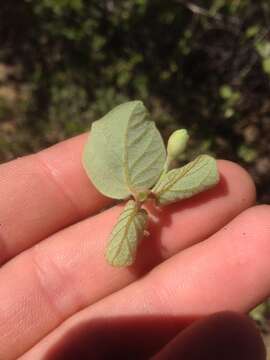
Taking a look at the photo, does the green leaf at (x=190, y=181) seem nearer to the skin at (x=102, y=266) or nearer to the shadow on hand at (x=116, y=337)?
the skin at (x=102, y=266)

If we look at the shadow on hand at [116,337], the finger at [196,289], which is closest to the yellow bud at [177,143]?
the finger at [196,289]

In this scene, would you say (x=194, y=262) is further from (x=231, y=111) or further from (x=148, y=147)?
(x=231, y=111)

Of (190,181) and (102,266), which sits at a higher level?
(190,181)

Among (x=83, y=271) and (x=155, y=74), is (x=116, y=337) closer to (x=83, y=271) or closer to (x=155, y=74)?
(x=83, y=271)

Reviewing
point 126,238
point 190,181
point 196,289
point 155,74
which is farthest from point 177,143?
point 155,74

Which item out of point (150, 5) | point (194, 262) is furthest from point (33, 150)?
point (194, 262)

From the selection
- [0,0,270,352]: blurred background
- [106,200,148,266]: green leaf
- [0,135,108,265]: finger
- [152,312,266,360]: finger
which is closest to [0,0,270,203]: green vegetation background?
[0,0,270,352]: blurred background
